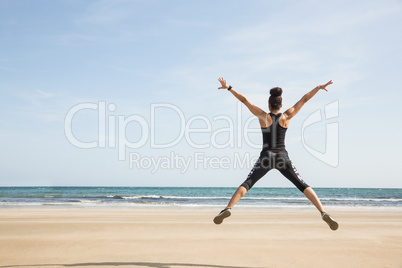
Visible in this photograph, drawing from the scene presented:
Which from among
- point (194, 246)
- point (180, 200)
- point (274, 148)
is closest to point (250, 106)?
point (274, 148)

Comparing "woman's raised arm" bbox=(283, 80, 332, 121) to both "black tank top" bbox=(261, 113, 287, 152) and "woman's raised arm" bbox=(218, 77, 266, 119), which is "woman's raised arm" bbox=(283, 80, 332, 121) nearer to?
"black tank top" bbox=(261, 113, 287, 152)

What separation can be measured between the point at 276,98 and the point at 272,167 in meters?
0.99

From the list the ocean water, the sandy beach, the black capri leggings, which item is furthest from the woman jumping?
the ocean water

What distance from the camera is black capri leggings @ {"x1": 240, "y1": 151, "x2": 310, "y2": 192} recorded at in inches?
205

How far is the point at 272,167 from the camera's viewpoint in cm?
520

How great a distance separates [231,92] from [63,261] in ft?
12.2

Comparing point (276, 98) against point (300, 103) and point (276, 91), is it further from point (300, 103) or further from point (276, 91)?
point (300, 103)

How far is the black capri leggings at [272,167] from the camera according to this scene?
17.1 feet

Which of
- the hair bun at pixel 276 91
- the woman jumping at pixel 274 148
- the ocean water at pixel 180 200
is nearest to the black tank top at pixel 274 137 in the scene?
the woman jumping at pixel 274 148

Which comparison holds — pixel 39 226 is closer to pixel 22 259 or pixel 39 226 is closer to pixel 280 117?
pixel 22 259

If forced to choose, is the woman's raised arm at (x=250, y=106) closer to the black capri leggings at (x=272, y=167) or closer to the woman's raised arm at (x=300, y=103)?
the woman's raised arm at (x=300, y=103)

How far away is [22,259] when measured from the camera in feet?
19.9

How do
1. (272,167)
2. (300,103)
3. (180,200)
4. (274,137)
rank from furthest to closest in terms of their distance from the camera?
(180,200) < (300,103) < (274,137) < (272,167)

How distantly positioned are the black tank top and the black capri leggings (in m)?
0.09
